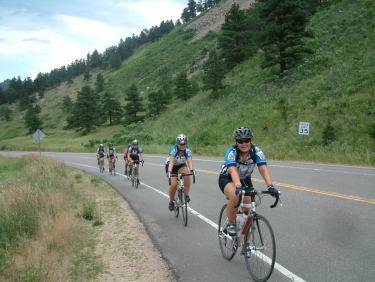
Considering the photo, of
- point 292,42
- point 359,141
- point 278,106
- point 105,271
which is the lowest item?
point 105,271

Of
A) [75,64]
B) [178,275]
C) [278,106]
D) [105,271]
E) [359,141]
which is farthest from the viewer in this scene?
[75,64]

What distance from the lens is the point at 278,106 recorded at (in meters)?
30.7

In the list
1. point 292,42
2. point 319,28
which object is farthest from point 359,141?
point 319,28

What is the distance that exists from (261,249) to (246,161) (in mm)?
1307

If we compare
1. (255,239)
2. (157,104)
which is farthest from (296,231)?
(157,104)

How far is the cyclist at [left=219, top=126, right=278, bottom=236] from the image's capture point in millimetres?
4875

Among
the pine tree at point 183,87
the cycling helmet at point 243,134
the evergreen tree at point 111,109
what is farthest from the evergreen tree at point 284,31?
the evergreen tree at point 111,109

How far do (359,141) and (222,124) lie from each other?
1489 centimetres

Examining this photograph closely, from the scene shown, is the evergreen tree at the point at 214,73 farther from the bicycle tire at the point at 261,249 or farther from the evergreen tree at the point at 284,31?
the bicycle tire at the point at 261,249

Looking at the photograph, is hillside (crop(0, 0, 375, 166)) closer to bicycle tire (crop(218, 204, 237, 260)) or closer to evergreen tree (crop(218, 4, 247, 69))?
evergreen tree (crop(218, 4, 247, 69))

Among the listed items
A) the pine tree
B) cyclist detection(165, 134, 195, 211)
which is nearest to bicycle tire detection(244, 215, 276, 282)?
cyclist detection(165, 134, 195, 211)

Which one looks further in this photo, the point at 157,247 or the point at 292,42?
the point at 292,42

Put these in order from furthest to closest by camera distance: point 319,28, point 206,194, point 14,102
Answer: point 14,102 → point 319,28 → point 206,194

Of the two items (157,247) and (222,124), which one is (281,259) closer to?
(157,247)
